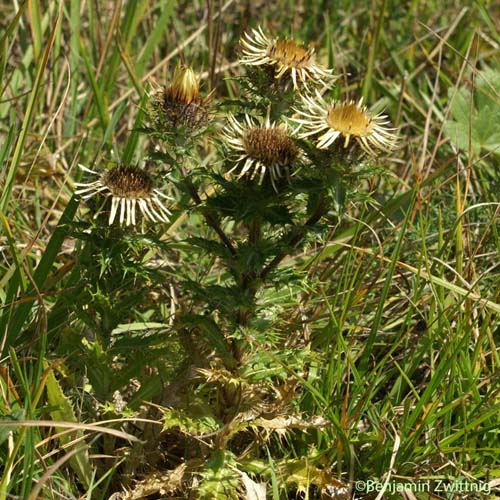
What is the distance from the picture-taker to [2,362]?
5.57 ft

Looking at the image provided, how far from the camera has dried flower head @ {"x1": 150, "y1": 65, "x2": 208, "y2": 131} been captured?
1.46 meters

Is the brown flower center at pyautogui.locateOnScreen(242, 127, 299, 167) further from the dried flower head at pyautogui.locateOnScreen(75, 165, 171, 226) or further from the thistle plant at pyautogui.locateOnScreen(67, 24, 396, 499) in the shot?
the dried flower head at pyautogui.locateOnScreen(75, 165, 171, 226)

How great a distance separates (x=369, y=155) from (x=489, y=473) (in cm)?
73

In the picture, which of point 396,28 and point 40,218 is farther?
point 396,28

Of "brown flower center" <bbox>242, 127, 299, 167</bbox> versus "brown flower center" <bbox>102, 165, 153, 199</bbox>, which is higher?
"brown flower center" <bbox>242, 127, 299, 167</bbox>

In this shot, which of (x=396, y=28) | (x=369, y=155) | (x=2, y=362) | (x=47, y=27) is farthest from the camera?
(x=396, y=28)

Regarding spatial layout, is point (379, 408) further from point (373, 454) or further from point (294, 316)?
point (294, 316)

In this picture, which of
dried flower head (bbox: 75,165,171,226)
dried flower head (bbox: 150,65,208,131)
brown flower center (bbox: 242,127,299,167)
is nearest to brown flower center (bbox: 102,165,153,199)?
dried flower head (bbox: 75,165,171,226)

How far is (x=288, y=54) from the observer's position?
1.53 m

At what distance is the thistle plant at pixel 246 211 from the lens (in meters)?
1.40

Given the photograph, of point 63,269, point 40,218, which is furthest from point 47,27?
point 63,269

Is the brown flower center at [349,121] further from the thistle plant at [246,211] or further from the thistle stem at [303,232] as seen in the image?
the thistle stem at [303,232]

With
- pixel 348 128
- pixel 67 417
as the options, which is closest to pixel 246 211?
pixel 348 128

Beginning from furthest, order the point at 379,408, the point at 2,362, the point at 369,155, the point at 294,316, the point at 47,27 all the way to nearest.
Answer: the point at 47,27 → the point at 294,316 → the point at 379,408 → the point at 2,362 → the point at 369,155
